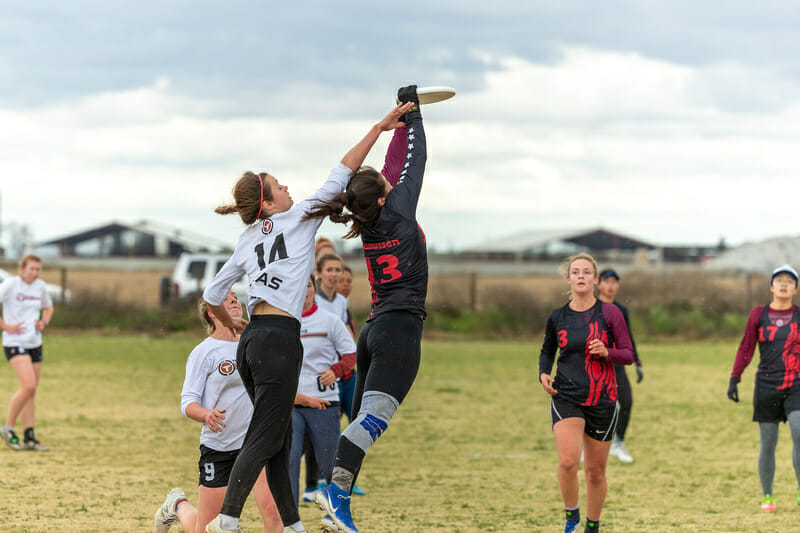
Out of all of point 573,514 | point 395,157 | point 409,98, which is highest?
point 409,98

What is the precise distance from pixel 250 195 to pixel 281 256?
403 millimetres

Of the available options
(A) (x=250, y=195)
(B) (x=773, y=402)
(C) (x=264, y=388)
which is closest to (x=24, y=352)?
(A) (x=250, y=195)

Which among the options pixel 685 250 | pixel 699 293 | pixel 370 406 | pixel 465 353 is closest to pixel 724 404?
pixel 465 353

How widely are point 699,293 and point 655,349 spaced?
6417mm

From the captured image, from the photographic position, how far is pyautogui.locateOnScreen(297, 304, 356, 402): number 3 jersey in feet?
24.8

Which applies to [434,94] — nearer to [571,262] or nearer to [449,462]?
[571,262]

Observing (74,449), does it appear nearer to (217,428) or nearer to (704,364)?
(217,428)

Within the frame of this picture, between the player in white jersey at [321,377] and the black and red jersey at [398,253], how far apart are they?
1.99 m

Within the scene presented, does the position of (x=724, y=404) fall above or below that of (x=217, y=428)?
below

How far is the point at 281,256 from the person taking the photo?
5.16 metres

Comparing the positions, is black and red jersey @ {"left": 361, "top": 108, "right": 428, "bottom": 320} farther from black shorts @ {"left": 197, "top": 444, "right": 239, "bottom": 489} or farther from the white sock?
the white sock

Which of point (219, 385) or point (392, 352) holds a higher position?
point (392, 352)

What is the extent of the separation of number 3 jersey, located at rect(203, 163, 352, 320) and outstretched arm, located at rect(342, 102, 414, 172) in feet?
0.43

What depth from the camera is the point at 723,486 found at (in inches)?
360
